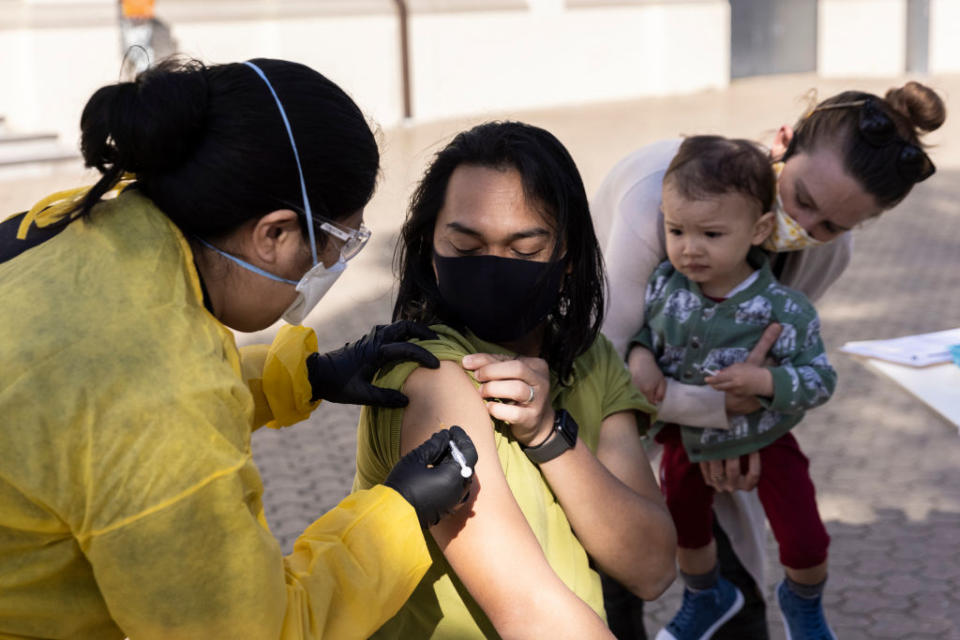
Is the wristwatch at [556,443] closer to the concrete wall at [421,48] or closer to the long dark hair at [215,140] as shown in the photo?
the long dark hair at [215,140]

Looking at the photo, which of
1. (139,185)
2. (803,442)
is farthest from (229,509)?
(803,442)

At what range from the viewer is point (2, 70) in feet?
40.8

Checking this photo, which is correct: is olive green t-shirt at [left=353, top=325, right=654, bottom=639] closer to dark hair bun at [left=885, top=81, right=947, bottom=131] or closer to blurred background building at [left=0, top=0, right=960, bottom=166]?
dark hair bun at [left=885, top=81, right=947, bottom=131]

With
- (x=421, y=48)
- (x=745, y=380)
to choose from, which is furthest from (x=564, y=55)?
(x=745, y=380)

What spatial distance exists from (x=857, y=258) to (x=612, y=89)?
9.92 m

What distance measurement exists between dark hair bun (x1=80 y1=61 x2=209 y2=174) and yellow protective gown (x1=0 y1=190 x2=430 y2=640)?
83mm

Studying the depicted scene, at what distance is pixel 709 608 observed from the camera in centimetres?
328

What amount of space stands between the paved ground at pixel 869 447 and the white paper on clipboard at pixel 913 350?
0.64 m

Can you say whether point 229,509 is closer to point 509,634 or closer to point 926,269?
point 509,634

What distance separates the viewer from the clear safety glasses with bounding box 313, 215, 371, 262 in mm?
1757

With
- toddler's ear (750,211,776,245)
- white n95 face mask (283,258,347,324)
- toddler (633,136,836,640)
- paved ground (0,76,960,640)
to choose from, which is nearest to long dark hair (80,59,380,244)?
white n95 face mask (283,258,347,324)

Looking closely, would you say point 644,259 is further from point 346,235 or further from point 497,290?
point 346,235

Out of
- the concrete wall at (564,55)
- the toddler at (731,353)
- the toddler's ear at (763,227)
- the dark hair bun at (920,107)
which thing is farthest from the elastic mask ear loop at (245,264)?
the concrete wall at (564,55)

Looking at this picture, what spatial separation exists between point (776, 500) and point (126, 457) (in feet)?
6.95
